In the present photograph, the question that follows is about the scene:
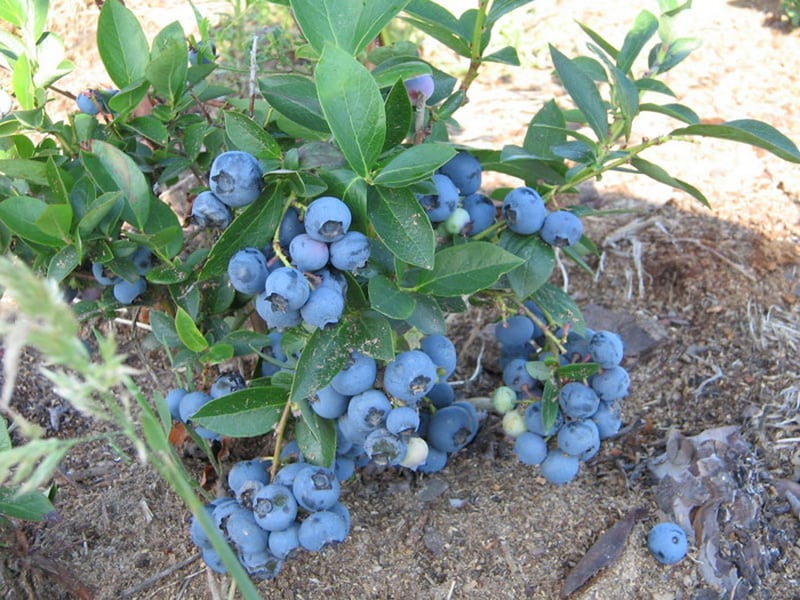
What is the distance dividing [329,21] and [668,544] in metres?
1.18

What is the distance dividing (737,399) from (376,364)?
1.11 meters

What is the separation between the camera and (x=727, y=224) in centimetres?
238

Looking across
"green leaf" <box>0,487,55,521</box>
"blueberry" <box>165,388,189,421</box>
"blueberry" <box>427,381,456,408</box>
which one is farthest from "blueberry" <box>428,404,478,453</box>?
"green leaf" <box>0,487,55,521</box>

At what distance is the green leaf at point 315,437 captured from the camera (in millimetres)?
1261

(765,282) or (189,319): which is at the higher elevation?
(189,319)

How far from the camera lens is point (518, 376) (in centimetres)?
155

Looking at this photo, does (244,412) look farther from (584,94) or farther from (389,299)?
(584,94)

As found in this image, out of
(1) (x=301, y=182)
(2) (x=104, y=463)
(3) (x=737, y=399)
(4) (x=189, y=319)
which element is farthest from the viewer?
(3) (x=737, y=399)

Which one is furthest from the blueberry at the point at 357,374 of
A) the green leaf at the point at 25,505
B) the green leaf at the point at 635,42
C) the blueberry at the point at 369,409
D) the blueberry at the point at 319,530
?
the green leaf at the point at 635,42

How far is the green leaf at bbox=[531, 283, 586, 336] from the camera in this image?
146 centimetres

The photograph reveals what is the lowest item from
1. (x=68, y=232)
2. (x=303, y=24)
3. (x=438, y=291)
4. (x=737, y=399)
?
(x=737, y=399)

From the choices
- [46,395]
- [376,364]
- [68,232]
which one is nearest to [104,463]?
[46,395]

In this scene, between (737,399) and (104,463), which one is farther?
(737,399)

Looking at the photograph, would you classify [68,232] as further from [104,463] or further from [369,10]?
[104,463]
